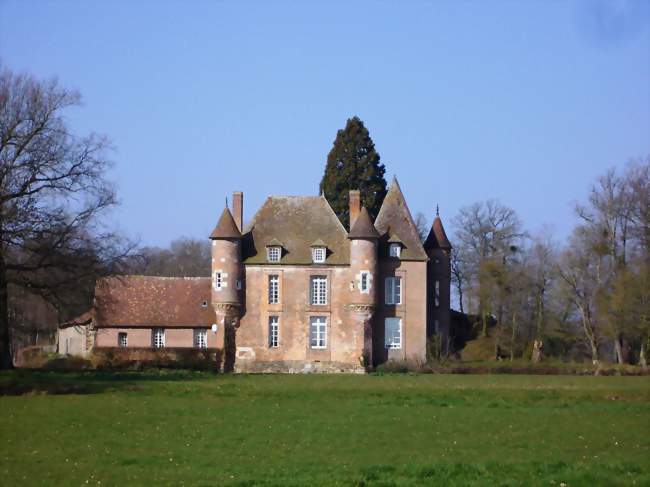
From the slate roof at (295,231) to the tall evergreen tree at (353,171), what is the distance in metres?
11.6

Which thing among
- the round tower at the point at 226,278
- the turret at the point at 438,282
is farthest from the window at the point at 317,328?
the turret at the point at 438,282

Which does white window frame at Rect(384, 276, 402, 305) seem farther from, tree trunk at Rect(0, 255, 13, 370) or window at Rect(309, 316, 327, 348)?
tree trunk at Rect(0, 255, 13, 370)

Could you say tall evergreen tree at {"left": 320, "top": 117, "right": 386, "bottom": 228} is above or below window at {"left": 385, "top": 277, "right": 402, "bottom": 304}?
above

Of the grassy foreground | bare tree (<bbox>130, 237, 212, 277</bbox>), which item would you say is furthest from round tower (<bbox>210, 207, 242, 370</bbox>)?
bare tree (<bbox>130, 237, 212, 277</bbox>)

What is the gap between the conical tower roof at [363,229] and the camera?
179ft

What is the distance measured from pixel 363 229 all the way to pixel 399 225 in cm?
350

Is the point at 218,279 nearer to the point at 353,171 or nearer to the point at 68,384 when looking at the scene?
the point at 353,171

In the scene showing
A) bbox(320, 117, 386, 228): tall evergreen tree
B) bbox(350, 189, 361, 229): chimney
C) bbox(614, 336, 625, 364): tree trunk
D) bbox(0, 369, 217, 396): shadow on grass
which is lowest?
bbox(0, 369, 217, 396): shadow on grass

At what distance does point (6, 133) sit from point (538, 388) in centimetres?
2168

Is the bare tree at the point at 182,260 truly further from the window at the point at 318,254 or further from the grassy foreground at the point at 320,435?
the grassy foreground at the point at 320,435

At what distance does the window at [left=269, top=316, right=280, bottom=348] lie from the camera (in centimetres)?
5548

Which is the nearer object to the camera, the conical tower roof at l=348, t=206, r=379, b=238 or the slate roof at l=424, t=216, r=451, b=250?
the conical tower roof at l=348, t=206, r=379, b=238

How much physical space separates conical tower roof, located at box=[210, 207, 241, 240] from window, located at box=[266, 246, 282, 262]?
202cm

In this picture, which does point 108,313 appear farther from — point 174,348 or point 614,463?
point 614,463
